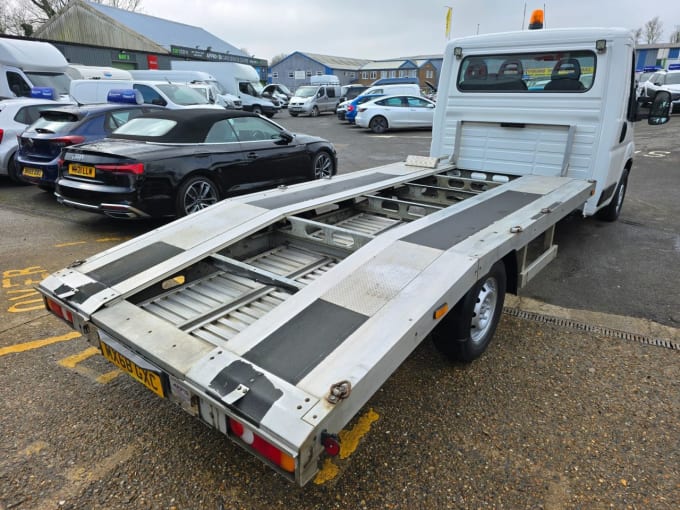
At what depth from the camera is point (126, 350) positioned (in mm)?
2119

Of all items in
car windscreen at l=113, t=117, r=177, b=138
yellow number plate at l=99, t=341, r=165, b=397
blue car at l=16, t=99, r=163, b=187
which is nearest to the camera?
yellow number plate at l=99, t=341, r=165, b=397

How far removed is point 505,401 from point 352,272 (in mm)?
1208

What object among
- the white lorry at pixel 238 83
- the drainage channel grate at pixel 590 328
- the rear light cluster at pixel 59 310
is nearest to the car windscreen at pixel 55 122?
the rear light cluster at pixel 59 310

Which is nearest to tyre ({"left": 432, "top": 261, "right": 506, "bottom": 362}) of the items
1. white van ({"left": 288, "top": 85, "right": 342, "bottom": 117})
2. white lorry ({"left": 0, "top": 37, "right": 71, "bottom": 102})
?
white lorry ({"left": 0, "top": 37, "right": 71, "bottom": 102})

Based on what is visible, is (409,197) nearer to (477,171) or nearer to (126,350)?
(477,171)

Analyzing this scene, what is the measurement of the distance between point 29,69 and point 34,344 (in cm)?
1386

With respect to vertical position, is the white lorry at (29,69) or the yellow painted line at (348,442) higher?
the white lorry at (29,69)

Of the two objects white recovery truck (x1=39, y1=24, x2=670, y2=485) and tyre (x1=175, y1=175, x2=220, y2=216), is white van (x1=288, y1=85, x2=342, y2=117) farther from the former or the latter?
white recovery truck (x1=39, y1=24, x2=670, y2=485)

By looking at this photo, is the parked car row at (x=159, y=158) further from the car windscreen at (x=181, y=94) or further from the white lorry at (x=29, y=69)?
the white lorry at (x=29, y=69)

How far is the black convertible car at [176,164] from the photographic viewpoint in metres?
5.14

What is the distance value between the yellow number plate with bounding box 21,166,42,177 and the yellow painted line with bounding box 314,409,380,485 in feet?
22.1

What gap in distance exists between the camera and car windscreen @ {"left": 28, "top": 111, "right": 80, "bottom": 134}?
6782 millimetres

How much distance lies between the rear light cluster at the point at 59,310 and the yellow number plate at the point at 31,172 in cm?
537

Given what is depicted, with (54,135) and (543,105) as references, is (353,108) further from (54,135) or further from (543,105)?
(543,105)
